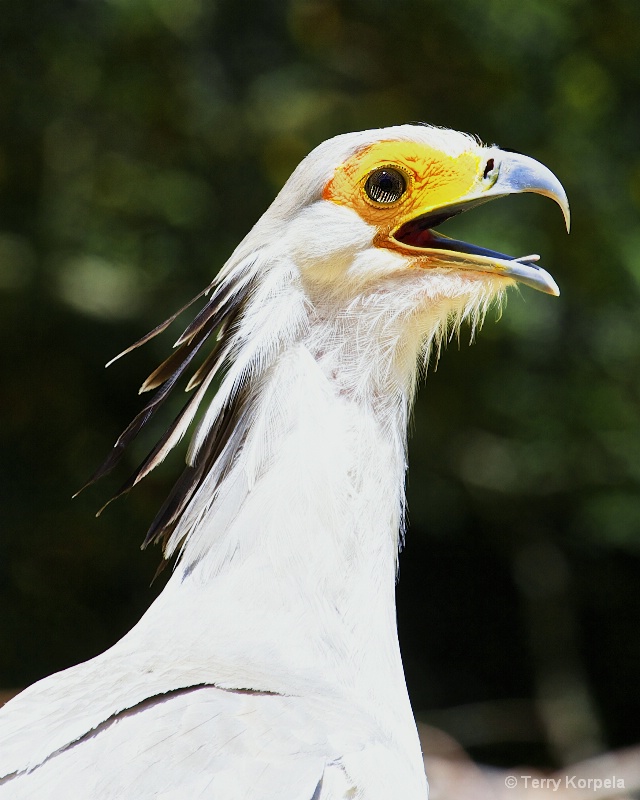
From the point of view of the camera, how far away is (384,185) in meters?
2.28

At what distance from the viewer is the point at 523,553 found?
5887 millimetres

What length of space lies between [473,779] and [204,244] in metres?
2.67

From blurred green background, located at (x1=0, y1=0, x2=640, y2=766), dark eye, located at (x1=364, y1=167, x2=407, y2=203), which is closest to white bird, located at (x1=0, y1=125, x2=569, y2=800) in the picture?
dark eye, located at (x1=364, y1=167, x2=407, y2=203)

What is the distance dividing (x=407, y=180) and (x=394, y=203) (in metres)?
0.06

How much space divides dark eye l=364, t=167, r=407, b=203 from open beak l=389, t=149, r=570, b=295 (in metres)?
0.07

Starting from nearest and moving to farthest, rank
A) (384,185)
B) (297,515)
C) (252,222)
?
1. (297,515)
2. (384,185)
3. (252,222)

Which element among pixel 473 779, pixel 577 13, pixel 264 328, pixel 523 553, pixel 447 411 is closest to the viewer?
pixel 264 328

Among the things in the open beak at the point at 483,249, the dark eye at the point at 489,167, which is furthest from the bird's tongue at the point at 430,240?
the dark eye at the point at 489,167

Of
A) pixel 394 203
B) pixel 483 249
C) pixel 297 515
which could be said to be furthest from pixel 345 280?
pixel 297 515

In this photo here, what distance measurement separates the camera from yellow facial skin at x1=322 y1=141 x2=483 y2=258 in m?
2.27

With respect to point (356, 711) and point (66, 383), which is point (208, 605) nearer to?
point (356, 711)

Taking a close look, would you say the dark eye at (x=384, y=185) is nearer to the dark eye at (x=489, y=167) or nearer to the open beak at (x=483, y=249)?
the open beak at (x=483, y=249)

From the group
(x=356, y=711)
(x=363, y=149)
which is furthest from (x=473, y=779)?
(x=363, y=149)

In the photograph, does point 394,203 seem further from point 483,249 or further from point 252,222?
point 252,222
